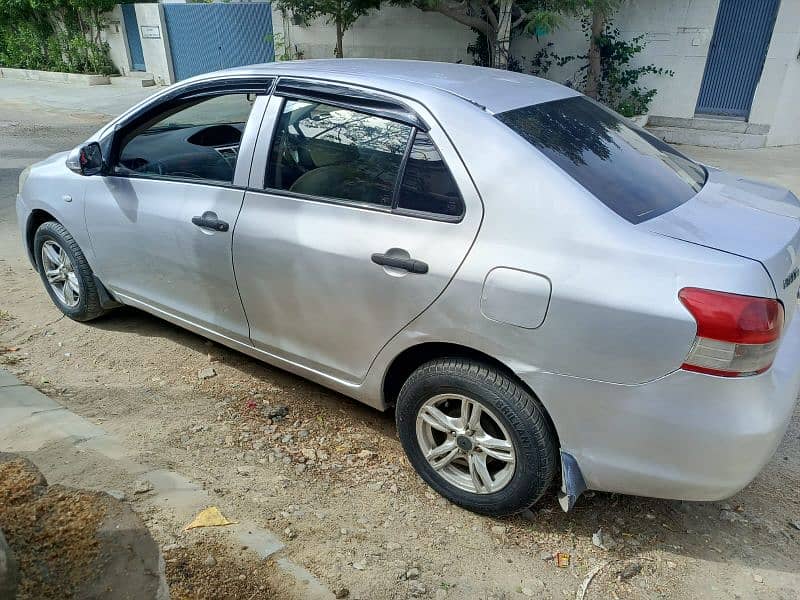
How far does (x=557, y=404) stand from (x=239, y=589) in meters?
1.30

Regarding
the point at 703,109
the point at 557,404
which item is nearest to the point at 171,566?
the point at 557,404

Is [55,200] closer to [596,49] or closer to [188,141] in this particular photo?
[188,141]

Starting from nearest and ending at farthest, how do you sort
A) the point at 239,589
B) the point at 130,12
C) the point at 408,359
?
the point at 239,589 < the point at 408,359 < the point at 130,12

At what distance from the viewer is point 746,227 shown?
2281mm

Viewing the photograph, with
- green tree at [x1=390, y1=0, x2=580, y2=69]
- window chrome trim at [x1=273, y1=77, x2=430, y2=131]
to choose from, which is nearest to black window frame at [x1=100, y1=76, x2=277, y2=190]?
window chrome trim at [x1=273, y1=77, x2=430, y2=131]

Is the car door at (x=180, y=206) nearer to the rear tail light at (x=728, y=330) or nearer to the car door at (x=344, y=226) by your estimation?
the car door at (x=344, y=226)

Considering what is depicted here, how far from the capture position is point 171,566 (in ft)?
7.41

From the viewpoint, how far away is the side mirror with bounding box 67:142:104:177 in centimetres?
367

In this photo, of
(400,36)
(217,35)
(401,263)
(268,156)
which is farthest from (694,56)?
(217,35)

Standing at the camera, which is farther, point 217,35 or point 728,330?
point 217,35

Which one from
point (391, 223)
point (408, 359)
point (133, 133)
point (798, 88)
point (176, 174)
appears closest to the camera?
point (391, 223)

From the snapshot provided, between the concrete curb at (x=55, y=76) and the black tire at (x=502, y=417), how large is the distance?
18480 mm

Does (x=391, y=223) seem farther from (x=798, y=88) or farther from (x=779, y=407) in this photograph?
(x=798, y=88)

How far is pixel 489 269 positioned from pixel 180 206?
1.82m
